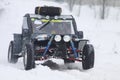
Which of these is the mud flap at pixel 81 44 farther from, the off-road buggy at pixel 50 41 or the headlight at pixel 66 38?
the headlight at pixel 66 38

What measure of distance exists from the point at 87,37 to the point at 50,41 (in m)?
15.2

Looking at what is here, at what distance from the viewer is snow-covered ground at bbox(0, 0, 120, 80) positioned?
13.9m

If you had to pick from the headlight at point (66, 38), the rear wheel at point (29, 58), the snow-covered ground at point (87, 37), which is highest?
the headlight at point (66, 38)

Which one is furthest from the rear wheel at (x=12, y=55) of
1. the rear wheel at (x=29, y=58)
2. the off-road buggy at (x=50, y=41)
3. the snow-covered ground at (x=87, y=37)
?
the rear wheel at (x=29, y=58)

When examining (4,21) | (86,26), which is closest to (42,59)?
(4,21)

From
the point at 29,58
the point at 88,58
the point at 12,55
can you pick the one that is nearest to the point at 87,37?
the point at 12,55

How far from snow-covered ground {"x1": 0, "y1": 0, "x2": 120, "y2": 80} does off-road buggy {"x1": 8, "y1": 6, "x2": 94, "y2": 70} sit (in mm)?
372

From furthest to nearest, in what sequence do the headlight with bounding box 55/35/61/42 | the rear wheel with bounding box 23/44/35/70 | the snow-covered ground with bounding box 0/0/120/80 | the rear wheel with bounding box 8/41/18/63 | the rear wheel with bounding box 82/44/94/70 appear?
the rear wheel with bounding box 8/41/18/63
the rear wheel with bounding box 82/44/94/70
the headlight with bounding box 55/35/61/42
the rear wheel with bounding box 23/44/35/70
the snow-covered ground with bounding box 0/0/120/80

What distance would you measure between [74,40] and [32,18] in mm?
1758

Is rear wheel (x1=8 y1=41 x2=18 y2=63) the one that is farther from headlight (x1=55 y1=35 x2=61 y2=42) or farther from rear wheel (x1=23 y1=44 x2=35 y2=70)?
rear wheel (x1=23 y1=44 x2=35 y2=70)

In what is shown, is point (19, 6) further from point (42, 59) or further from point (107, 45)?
point (42, 59)

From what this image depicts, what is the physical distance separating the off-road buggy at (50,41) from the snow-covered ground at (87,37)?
37 cm

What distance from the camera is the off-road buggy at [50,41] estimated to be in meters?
16.2

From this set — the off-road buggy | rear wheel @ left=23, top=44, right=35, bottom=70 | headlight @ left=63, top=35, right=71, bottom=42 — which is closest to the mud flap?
the off-road buggy
